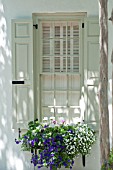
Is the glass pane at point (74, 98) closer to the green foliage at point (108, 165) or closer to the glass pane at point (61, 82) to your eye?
the glass pane at point (61, 82)

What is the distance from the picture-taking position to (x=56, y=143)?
15.2 ft

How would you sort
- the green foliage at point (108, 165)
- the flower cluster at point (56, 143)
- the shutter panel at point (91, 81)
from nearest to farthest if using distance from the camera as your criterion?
the green foliage at point (108, 165) → the flower cluster at point (56, 143) → the shutter panel at point (91, 81)

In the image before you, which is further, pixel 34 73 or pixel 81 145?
pixel 34 73

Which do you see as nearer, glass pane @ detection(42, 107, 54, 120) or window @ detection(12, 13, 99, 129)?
window @ detection(12, 13, 99, 129)

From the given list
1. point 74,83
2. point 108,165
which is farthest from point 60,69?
point 108,165

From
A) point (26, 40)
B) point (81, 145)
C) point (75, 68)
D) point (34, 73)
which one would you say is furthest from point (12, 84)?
point (81, 145)

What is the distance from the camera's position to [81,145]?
185 inches

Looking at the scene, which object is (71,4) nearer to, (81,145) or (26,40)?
(26,40)

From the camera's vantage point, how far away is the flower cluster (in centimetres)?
463

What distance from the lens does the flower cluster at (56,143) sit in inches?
182

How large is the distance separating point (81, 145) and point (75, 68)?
1252 millimetres

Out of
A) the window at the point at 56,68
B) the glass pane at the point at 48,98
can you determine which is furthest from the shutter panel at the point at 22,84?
the glass pane at the point at 48,98

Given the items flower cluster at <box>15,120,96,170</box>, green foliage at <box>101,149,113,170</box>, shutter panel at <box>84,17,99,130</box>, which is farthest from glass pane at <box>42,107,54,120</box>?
green foliage at <box>101,149,113,170</box>

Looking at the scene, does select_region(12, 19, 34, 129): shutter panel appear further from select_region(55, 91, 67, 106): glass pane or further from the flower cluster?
select_region(55, 91, 67, 106): glass pane
